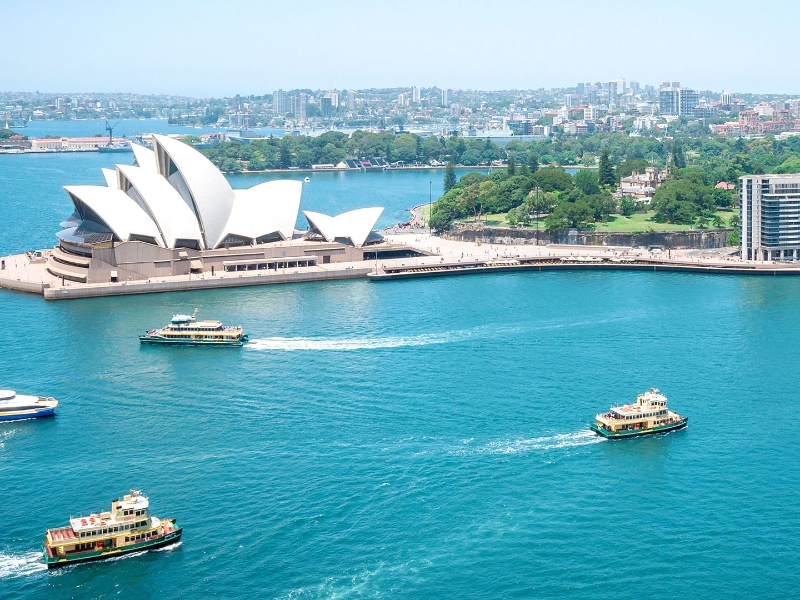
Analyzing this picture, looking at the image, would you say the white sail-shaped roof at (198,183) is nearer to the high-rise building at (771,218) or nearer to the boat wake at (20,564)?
the high-rise building at (771,218)

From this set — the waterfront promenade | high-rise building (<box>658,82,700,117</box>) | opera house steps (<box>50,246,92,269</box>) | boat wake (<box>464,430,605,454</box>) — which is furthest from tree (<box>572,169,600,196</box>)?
high-rise building (<box>658,82,700,117</box>)

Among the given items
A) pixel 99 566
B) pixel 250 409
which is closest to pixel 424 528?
pixel 99 566

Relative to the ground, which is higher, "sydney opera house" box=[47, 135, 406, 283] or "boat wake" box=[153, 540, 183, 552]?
"sydney opera house" box=[47, 135, 406, 283]

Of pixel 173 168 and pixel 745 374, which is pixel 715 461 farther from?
pixel 173 168

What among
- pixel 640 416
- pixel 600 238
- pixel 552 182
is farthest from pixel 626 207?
pixel 640 416

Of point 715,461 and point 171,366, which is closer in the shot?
point 715,461

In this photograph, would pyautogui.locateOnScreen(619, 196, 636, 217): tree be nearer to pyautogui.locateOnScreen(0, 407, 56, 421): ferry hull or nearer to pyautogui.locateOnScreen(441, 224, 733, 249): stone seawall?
pyautogui.locateOnScreen(441, 224, 733, 249): stone seawall

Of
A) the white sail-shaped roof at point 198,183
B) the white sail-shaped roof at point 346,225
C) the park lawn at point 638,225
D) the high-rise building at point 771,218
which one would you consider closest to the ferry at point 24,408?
the white sail-shaped roof at point 198,183
